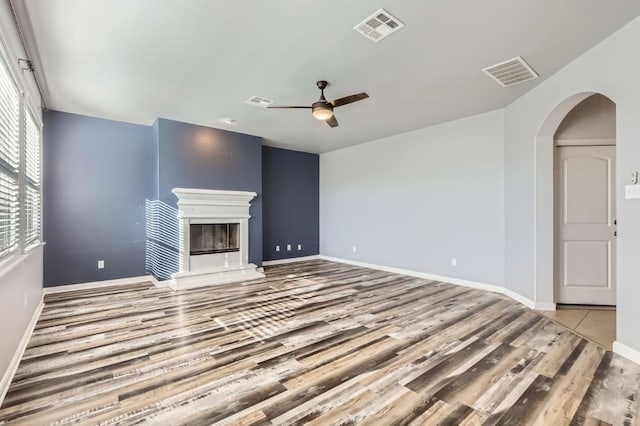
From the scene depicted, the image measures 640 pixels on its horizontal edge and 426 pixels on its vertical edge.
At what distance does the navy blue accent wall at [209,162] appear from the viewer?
5.05 meters

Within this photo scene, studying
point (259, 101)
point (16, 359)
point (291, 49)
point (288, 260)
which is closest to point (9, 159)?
point (16, 359)

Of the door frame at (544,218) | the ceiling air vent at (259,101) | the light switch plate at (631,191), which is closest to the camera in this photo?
the light switch plate at (631,191)

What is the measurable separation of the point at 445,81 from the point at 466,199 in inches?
83.2

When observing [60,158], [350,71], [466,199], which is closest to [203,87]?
[350,71]

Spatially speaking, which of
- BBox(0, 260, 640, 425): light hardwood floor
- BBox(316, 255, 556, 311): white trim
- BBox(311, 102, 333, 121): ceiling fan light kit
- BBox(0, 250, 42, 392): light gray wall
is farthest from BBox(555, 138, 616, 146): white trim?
BBox(0, 250, 42, 392): light gray wall

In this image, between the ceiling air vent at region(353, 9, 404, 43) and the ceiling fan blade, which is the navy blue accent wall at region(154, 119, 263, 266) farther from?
the ceiling air vent at region(353, 9, 404, 43)

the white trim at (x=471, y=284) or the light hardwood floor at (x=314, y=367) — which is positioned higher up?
the white trim at (x=471, y=284)

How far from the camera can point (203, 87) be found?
3.75m

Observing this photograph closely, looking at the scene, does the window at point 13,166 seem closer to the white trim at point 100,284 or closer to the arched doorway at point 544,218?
the white trim at point 100,284

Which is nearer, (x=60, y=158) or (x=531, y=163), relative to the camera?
(x=531, y=163)

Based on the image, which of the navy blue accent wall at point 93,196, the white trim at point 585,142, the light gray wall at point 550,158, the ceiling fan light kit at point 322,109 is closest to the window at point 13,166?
the navy blue accent wall at point 93,196

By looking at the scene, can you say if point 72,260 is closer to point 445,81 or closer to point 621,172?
point 445,81

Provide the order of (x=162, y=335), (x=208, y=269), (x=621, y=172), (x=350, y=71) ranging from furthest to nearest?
1. (x=208, y=269)
2. (x=350, y=71)
3. (x=162, y=335)
4. (x=621, y=172)

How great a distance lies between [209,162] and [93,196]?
1.86 m
